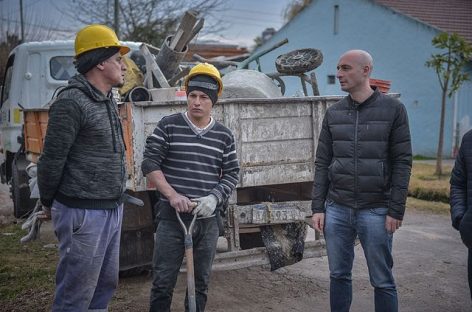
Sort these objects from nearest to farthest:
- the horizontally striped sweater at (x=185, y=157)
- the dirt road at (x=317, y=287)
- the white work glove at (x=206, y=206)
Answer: the white work glove at (x=206, y=206) < the horizontally striped sweater at (x=185, y=157) < the dirt road at (x=317, y=287)

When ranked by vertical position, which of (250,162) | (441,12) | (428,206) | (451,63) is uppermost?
(441,12)

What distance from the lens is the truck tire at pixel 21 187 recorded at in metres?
7.84

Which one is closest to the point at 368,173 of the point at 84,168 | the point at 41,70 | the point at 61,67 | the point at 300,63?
the point at 84,168

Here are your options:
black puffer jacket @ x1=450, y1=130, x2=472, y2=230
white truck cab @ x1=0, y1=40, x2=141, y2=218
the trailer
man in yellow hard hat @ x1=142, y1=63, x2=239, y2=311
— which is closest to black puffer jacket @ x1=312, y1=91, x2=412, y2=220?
black puffer jacket @ x1=450, y1=130, x2=472, y2=230

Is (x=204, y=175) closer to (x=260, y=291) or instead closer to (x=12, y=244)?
(x=260, y=291)

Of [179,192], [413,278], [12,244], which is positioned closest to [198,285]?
[179,192]

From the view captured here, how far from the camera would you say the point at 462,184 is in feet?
12.0

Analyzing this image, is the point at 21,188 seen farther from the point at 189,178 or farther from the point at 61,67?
A: the point at 189,178

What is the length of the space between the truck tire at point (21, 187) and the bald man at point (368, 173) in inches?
212

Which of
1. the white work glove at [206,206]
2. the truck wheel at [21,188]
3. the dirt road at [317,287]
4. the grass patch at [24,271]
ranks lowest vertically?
Result: the dirt road at [317,287]

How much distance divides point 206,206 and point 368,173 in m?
1.07

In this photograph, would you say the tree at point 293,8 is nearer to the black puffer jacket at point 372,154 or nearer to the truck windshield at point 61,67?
the truck windshield at point 61,67

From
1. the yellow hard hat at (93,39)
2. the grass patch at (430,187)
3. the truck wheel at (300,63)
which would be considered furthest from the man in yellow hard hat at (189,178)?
the grass patch at (430,187)

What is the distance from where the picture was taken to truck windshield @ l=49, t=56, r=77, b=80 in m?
7.84
